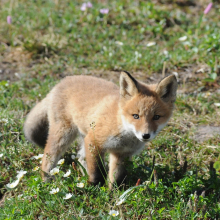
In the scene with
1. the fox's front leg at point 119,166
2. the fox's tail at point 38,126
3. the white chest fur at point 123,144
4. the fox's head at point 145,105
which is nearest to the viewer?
the fox's head at point 145,105

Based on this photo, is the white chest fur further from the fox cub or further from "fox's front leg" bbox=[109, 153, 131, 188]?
"fox's front leg" bbox=[109, 153, 131, 188]

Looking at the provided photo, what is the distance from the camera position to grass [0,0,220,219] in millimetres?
3453

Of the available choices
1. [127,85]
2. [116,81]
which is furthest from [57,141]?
[116,81]

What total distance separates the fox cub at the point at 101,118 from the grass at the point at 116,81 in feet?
0.82

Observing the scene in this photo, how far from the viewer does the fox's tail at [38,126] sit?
4442 mm

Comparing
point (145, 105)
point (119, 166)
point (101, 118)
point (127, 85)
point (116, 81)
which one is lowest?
point (119, 166)

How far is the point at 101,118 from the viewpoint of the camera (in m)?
3.85

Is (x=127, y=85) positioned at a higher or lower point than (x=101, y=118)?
higher

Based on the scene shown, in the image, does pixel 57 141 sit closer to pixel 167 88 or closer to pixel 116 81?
pixel 167 88

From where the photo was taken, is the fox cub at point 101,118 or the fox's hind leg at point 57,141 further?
the fox's hind leg at point 57,141

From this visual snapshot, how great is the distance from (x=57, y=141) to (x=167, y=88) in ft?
5.20

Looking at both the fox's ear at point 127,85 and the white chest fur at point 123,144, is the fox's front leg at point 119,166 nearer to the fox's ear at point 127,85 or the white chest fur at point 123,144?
the white chest fur at point 123,144

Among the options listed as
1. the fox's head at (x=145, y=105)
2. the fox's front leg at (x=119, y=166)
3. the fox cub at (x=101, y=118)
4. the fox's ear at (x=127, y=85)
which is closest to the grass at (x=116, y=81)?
the fox's front leg at (x=119, y=166)

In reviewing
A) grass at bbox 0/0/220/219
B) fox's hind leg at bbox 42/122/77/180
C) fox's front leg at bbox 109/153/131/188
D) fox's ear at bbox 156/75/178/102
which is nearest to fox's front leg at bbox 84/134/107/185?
grass at bbox 0/0/220/219
